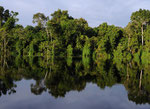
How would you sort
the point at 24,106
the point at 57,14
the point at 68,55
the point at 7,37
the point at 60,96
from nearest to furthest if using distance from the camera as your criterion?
the point at 24,106, the point at 60,96, the point at 7,37, the point at 68,55, the point at 57,14

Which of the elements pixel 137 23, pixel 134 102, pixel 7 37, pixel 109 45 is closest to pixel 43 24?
pixel 7 37

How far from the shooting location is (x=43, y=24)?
48.8 meters

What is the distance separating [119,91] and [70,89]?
10.5 feet

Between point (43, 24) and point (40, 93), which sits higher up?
point (43, 24)

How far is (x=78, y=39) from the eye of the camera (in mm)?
54469

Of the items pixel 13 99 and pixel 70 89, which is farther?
pixel 70 89

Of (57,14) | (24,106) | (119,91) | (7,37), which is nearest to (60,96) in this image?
A: (24,106)

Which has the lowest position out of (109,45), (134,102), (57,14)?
(134,102)

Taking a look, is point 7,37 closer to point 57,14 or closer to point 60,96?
→ point 57,14

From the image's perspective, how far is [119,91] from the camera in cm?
1123

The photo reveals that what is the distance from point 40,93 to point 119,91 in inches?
199

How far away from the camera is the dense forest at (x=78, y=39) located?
46.2 m

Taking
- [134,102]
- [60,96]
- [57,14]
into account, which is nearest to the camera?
[134,102]

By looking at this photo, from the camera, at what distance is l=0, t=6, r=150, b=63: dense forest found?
4622 cm
